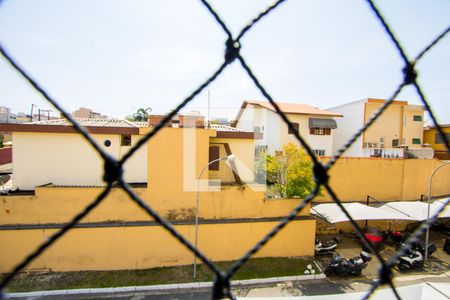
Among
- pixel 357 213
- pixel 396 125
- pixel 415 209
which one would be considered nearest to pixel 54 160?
pixel 357 213

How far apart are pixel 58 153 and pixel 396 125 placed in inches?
1017

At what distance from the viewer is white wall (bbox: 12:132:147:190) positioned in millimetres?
9516

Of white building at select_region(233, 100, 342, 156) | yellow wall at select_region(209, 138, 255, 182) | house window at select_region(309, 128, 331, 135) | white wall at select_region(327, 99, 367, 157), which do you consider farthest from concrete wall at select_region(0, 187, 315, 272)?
white wall at select_region(327, 99, 367, 157)

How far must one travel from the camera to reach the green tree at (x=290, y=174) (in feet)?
33.9

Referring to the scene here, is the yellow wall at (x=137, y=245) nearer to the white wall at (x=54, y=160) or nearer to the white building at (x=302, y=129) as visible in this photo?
the white wall at (x=54, y=160)

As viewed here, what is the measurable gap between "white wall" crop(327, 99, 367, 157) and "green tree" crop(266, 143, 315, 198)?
35.6 feet

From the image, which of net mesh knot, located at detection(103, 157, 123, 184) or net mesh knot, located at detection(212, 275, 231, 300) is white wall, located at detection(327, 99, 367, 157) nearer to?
net mesh knot, located at detection(212, 275, 231, 300)

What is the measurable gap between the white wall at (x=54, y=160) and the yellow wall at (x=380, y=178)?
37.0 feet

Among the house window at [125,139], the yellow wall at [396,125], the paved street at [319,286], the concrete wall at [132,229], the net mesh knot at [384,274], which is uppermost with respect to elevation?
the yellow wall at [396,125]

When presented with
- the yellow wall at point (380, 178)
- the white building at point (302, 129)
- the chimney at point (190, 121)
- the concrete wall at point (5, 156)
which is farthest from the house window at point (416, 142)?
the concrete wall at point (5, 156)

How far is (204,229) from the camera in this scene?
9.62 metres

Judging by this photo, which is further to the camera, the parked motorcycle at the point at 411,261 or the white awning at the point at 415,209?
the white awning at the point at 415,209

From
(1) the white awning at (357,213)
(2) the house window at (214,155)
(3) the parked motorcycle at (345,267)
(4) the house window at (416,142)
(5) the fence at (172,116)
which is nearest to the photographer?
(5) the fence at (172,116)

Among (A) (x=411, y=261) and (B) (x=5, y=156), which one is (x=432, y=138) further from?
(B) (x=5, y=156)
